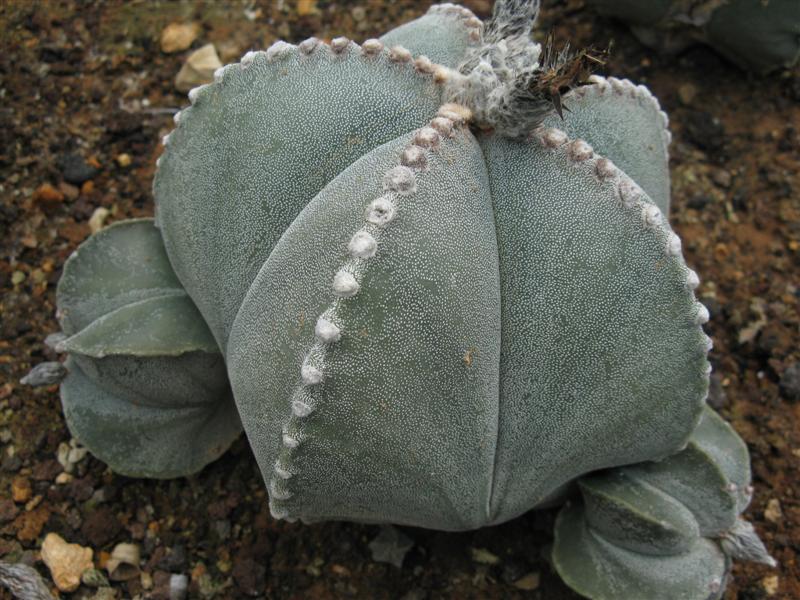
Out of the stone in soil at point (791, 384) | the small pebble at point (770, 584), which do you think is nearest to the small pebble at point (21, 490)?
the small pebble at point (770, 584)

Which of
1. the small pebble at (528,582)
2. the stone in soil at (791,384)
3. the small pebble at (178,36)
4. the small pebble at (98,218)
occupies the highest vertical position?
the small pebble at (178,36)

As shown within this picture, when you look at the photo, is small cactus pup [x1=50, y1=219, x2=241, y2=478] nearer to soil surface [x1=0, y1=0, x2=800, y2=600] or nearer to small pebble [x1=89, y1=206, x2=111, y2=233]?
soil surface [x1=0, y1=0, x2=800, y2=600]

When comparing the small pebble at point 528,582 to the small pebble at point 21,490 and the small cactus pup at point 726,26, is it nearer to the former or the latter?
the small pebble at point 21,490

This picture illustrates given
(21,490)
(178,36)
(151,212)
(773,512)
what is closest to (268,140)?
(151,212)

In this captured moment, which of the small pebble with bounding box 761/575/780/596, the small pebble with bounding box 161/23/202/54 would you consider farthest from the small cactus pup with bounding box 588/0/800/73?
the small pebble with bounding box 761/575/780/596

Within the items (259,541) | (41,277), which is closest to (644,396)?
(259,541)

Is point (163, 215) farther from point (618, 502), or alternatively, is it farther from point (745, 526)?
point (745, 526)

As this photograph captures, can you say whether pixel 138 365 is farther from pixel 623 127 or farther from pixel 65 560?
pixel 623 127
